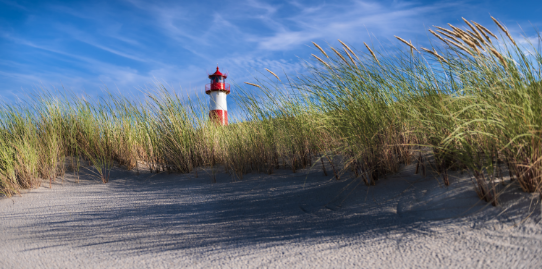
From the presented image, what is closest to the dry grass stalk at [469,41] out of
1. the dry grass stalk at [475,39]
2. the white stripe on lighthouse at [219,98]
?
the dry grass stalk at [475,39]

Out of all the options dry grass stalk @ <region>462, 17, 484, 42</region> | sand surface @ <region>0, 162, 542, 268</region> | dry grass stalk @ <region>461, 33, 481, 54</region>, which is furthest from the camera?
dry grass stalk @ <region>462, 17, 484, 42</region>

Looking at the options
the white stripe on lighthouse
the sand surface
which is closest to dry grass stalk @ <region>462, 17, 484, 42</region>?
the sand surface

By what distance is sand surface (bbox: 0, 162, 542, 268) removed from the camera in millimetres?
1516

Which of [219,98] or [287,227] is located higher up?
[219,98]

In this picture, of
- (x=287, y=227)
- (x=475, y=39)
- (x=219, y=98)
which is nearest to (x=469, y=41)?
(x=475, y=39)

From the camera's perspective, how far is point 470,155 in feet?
5.77

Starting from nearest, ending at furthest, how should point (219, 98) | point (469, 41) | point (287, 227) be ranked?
point (287, 227)
point (469, 41)
point (219, 98)

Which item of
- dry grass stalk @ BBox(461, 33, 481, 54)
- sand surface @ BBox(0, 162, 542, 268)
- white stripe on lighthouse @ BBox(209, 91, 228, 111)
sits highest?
white stripe on lighthouse @ BBox(209, 91, 228, 111)

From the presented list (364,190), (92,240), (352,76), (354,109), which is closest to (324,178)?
(364,190)

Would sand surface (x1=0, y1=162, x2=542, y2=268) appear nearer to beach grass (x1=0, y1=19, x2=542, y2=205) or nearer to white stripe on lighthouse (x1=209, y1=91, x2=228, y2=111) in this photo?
beach grass (x1=0, y1=19, x2=542, y2=205)

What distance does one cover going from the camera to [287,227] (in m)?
1.96

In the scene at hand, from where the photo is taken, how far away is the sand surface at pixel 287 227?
4.97 feet

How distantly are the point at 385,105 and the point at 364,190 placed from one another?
2.11ft

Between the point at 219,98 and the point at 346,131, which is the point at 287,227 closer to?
the point at 346,131
